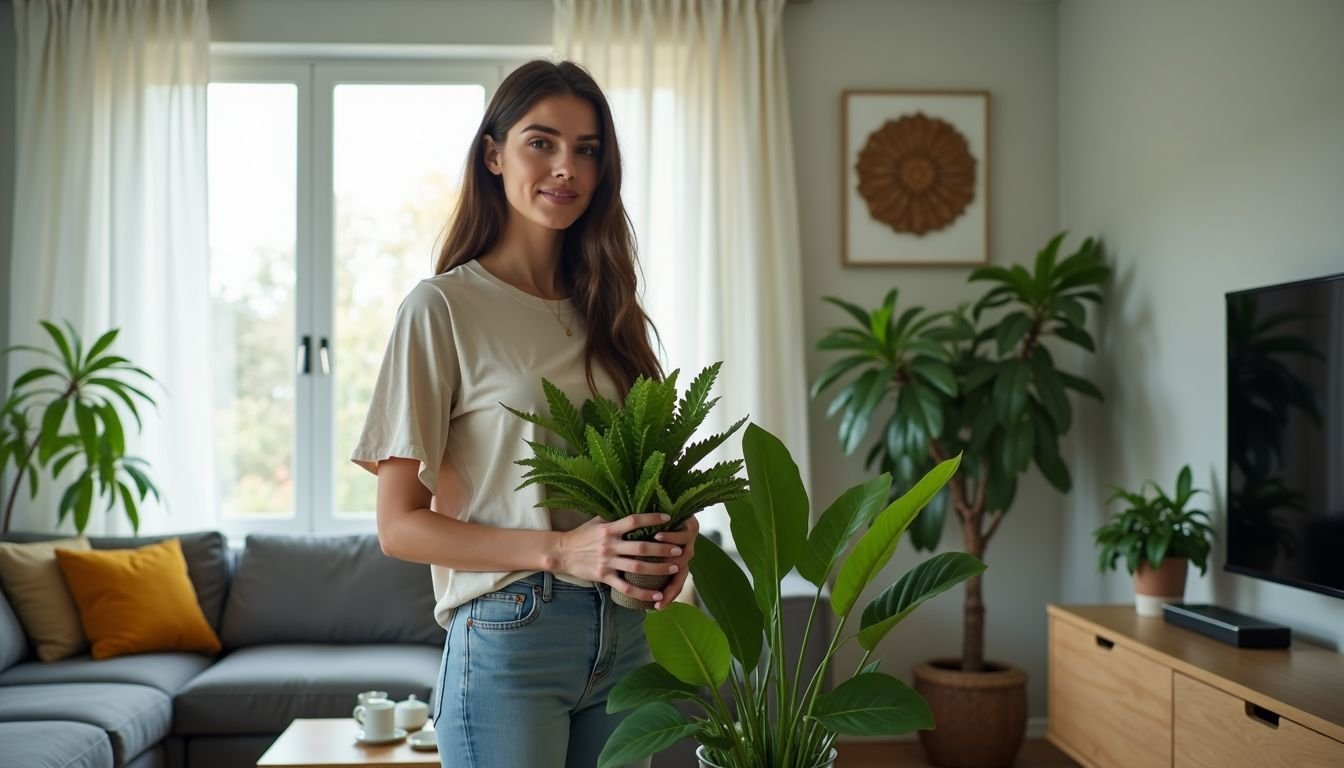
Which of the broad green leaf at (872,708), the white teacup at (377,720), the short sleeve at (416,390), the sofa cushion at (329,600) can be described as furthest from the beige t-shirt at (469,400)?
the sofa cushion at (329,600)

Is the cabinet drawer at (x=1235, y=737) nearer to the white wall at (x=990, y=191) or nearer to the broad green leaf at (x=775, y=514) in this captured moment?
the broad green leaf at (x=775, y=514)

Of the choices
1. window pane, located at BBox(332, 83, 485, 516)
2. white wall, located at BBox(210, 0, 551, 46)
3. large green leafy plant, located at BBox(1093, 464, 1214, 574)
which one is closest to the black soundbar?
large green leafy plant, located at BBox(1093, 464, 1214, 574)

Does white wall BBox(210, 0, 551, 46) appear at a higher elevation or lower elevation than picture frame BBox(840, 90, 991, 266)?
higher

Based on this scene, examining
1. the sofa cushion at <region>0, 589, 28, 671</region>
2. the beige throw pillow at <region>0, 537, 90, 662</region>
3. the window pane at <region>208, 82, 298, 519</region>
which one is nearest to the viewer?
the sofa cushion at <region>0, 589, 28, 671</region>

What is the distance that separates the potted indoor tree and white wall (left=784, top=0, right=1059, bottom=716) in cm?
46

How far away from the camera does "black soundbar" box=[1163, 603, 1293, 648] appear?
2848mm

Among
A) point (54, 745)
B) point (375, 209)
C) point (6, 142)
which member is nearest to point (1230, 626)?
point (54, 745)

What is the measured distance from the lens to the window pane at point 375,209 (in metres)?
4.57

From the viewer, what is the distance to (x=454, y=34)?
4.49m

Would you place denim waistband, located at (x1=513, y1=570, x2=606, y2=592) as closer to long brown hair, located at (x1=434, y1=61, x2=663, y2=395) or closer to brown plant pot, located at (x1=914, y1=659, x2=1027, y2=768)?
long brown hair, located at (x1=434, y1=61, x2=663, y2=395)

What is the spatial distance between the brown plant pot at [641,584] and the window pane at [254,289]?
357cm

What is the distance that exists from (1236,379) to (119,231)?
384 centimetres

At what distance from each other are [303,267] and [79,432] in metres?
1.02

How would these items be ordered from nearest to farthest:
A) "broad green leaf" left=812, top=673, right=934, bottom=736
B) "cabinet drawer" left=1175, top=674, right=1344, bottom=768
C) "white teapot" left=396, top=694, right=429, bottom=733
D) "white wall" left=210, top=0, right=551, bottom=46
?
"broad green leaf" left=812, top=673, right=934, bottom=736 → "cabinet drawer" left=1175, top=674, right=1344, bottom=768 → "white teapot" left=396, top=694, right=429, bottom=733 → "white wall" left=210, top=0, right=551, bottom=46
